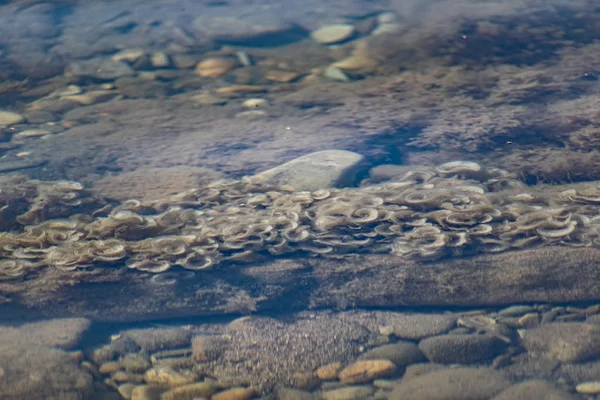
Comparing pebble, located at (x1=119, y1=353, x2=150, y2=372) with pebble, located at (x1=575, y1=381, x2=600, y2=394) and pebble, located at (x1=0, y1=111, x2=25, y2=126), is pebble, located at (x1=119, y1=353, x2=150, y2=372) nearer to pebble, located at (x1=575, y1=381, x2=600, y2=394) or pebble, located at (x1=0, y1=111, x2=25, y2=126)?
pebble, located at (x1=575, y1=381, x2=600, y2=394)

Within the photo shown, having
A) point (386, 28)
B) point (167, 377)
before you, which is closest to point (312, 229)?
point (167, 377)

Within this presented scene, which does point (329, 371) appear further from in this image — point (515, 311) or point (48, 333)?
point (48, 333)

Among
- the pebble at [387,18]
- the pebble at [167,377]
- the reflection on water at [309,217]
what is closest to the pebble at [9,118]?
the reflection on water at [309,217]

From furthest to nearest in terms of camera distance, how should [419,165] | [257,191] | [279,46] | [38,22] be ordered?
[38,22], [279,46], [419,165], [257,191]

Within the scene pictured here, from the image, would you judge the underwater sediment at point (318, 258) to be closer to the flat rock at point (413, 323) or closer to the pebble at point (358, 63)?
the flat rock at point (413, 323)

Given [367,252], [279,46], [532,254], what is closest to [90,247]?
[367,252]

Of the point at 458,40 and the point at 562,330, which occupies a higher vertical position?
the point at 458,40

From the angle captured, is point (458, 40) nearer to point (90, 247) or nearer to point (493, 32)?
point (493, 32)
